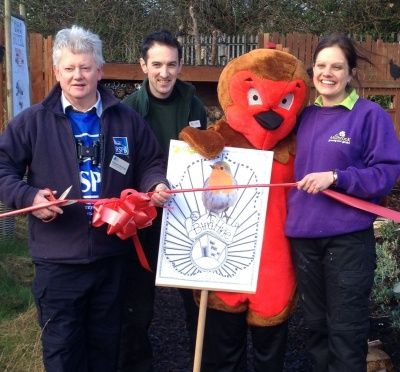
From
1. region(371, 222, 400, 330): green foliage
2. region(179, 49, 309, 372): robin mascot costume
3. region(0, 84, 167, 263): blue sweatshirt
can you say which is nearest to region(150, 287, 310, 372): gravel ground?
region(371, 222, 400, 330): green foliage

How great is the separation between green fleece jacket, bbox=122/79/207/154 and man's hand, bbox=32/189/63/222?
805mm

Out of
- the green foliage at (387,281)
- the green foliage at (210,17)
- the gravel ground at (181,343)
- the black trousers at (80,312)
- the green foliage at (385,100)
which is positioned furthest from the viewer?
the green foliage at (210,17)

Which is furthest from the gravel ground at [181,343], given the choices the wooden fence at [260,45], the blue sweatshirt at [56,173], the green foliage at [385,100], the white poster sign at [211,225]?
the green foliage at [385,100]

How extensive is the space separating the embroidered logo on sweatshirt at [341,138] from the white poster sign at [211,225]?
382mm

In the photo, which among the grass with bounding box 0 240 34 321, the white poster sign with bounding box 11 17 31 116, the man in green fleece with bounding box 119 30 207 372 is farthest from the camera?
the white poster sign with bounding box 11 17 31 116

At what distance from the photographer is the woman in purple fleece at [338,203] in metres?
2.67

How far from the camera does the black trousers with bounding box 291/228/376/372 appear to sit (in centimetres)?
273

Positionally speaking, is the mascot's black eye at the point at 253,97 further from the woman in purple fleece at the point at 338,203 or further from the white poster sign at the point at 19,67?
the white poster sign at the point at 19,67

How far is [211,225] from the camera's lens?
9.26 ft

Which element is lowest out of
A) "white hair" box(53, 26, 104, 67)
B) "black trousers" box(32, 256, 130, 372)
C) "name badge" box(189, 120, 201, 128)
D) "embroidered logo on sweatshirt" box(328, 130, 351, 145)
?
"black trousers" box(32, 256, 130, 372)

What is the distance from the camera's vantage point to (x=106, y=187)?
2740mm

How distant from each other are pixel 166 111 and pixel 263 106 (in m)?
0.60

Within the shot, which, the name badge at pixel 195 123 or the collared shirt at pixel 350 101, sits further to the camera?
the name badge at pixel 195 123

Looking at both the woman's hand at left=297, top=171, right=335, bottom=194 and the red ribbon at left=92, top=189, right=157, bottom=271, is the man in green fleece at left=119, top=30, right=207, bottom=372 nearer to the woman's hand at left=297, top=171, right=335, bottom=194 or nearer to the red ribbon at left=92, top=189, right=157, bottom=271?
the red ribbon at left=92, top=189, right=157, bottom=271
